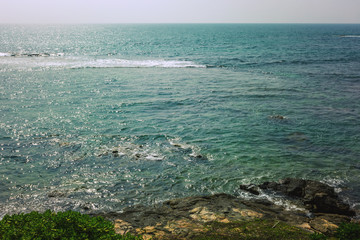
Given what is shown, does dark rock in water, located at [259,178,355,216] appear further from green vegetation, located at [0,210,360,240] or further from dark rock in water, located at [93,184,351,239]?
green vegetation, located at [0,210,360,240]

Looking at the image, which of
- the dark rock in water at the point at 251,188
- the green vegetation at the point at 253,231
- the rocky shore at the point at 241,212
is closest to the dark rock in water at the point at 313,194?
the rocky shore at the point at 241,212

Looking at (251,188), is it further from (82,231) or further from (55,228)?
(55,228)

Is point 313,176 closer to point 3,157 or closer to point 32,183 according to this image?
point 32,183

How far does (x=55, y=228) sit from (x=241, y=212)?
28.2ft

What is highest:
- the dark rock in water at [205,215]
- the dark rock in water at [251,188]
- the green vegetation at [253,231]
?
the green vegetation at [253,231]

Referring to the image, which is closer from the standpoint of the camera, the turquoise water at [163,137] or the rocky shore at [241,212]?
the rocky shore at [241,212]

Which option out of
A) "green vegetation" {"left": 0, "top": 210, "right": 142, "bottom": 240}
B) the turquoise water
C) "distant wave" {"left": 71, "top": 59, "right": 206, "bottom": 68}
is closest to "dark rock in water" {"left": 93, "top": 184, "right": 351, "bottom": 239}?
the turquoise water

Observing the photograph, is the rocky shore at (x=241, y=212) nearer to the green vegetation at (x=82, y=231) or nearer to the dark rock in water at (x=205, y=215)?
the dark rock in water at (x=205, y=215)

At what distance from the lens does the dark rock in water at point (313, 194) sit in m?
14.1

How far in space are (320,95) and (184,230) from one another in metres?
34.5

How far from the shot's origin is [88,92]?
3916 cm

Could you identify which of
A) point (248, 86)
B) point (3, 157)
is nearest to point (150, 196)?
point (3, 157)

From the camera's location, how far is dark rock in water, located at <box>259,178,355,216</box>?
46.3ft

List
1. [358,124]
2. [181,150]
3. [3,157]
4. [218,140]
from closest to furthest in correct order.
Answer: [3,157], [181,150], [218,140], [358,124]
